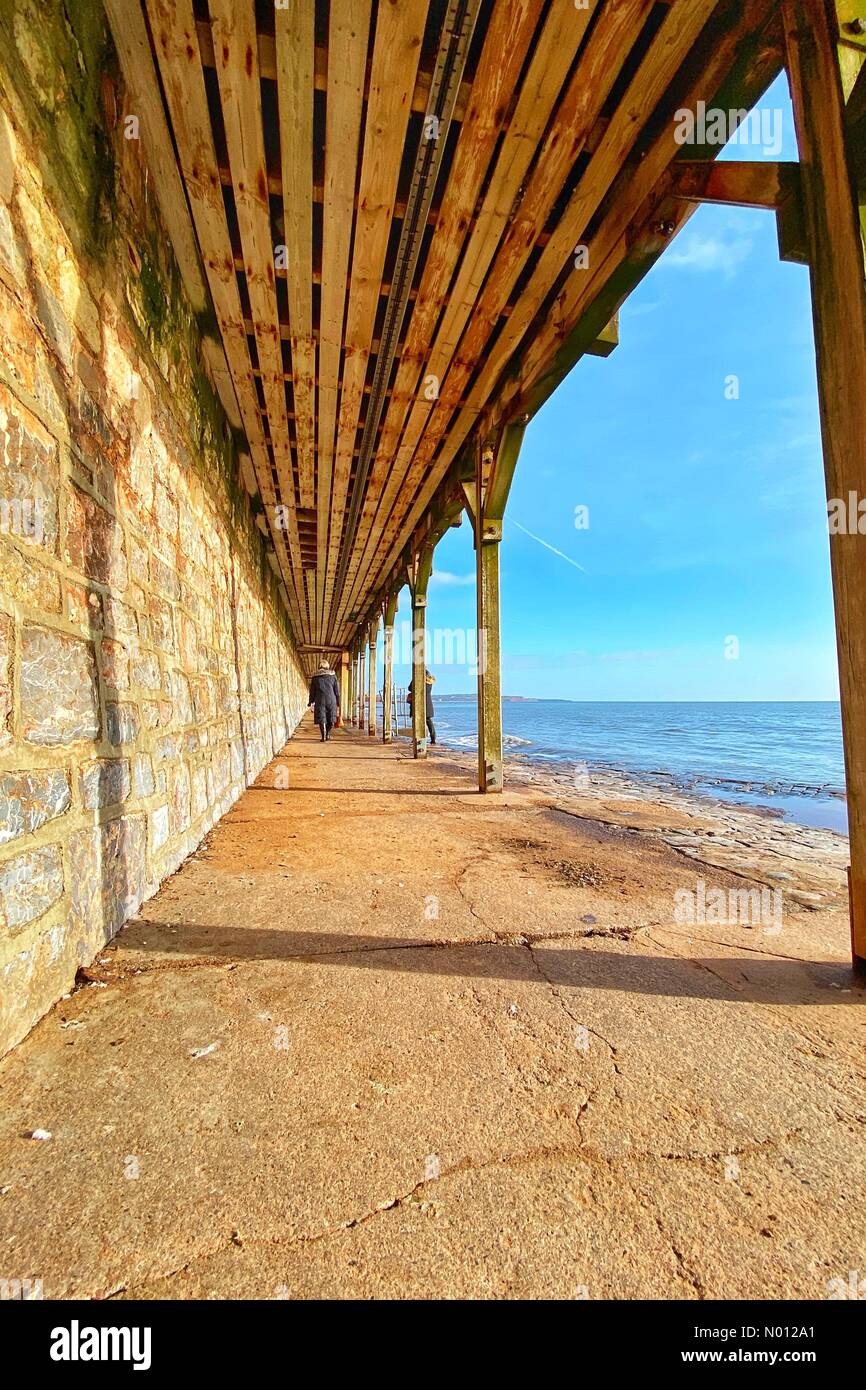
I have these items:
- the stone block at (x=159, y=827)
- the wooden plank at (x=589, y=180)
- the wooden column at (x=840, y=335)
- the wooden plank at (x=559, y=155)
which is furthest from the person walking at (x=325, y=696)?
the wooden column at (x=840, y=335)

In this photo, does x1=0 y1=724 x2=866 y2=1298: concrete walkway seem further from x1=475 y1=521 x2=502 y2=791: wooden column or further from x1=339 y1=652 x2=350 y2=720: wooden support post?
x1=339 y1=652 x2=350 y2=720: wooden support post

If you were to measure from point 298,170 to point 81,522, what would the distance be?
7.35ft

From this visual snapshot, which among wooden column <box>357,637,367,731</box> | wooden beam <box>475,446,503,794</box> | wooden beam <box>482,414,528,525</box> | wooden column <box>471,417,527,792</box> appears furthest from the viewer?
wooden column <box>357,637,367,731</box>

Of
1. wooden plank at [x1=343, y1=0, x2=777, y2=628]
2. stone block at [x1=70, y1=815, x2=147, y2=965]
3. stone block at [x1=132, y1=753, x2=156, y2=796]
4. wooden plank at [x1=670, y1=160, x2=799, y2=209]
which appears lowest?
stone block at [x1=70, y1=815, x2=147, y2=965]

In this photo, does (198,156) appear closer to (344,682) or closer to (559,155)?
(559,155)

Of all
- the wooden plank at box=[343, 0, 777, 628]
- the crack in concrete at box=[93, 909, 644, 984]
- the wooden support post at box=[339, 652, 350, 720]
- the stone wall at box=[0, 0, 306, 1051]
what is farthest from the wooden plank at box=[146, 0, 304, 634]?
the wooden support post at box=[339, 652, 350, 720]

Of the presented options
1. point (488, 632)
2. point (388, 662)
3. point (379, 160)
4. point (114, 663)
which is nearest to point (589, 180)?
point (379, 160)

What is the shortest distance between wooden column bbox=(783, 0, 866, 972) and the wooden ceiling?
15.5 inches

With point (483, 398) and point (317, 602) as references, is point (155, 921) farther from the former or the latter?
point (317, 602)

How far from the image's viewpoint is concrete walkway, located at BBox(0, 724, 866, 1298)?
2.96 feet

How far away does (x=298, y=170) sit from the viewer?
106 inches

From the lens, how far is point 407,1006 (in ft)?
5.45
